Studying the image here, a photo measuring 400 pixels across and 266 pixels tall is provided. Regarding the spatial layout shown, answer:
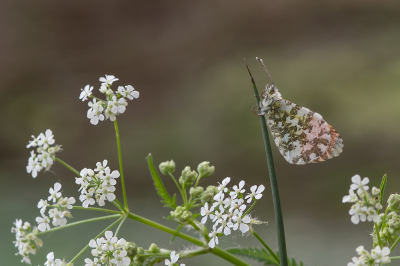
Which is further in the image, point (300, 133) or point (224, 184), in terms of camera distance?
point (300, 133)

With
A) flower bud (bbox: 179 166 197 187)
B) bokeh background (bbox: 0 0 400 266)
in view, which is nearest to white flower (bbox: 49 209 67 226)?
flower bud (bbox: 179 166 197 187)

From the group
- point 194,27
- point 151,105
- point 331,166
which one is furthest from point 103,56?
point 331,166

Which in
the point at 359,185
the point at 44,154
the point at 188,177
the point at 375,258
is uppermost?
the point at 44,154

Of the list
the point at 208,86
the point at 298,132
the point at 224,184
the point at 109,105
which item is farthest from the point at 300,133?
the point at 208,86

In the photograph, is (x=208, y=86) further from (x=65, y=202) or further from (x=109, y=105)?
(x=65, y=202)

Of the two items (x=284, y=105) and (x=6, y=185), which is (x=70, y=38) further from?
(x=284, y=105)

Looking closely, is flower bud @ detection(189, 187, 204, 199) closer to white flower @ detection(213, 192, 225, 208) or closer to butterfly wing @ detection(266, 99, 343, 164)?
white flower @ detection(213, 192, 225, 208)

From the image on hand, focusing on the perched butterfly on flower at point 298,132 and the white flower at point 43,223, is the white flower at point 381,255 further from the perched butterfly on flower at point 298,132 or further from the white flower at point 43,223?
the white flower at point 43,223

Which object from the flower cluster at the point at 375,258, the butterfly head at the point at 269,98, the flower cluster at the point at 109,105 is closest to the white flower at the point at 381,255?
the flower cluster at the point at 375,258
